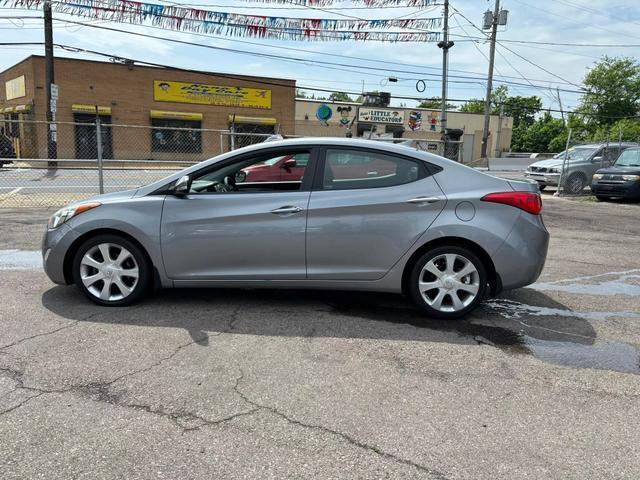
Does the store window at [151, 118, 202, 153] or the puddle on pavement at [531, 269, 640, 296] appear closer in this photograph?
the puddle on pavement at [531, 269, 640, 296]

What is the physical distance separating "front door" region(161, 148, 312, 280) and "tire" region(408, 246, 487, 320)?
40.9 inches

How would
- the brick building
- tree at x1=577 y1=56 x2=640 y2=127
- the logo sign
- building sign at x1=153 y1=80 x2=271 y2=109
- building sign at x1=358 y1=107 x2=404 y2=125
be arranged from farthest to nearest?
tree at x1=577 y1=56 x2=640 y2=127 → building sign at x1=358 y1=107 x2=404 y2=125 → the logo sign → building sign at x1=153 y1=80 x2=271 y2=109 → the brick building

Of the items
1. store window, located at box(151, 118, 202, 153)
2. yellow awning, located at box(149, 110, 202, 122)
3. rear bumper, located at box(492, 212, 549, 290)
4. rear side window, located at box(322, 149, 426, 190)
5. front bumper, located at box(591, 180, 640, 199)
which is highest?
yellow awning, located at box(149, 110, 202, 122)

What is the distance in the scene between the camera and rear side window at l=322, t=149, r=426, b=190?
15.4 ft

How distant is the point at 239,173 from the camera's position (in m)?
5.15

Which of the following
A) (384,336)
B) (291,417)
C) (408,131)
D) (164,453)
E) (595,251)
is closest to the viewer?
(164,453)

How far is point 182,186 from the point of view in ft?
15.4

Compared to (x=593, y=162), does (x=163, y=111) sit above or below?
above

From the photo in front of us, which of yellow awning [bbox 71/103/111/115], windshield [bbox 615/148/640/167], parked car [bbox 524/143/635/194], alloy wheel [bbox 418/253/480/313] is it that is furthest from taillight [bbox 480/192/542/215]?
yellow awning [bbox 71/103/111/115]

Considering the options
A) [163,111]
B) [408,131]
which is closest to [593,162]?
[163,111]

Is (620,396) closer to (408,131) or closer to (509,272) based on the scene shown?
(509,272)

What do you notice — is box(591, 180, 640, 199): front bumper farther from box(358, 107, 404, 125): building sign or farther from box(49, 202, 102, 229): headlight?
box(358, 107, 404, 125): building sign

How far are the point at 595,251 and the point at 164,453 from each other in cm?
756

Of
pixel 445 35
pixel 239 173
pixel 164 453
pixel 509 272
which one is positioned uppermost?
pixel 445 35
